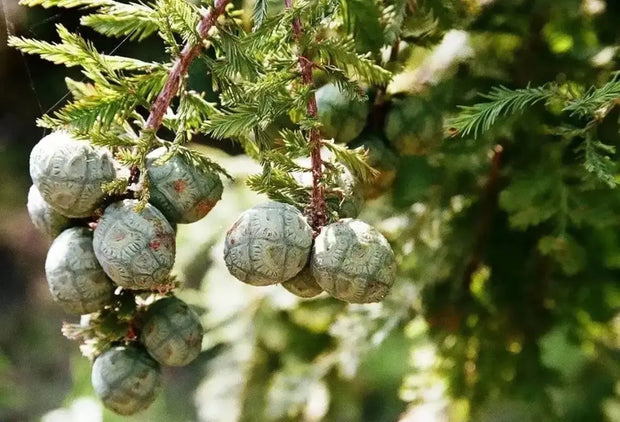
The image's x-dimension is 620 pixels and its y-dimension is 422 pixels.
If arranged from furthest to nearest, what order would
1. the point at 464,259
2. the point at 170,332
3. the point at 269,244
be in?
the point at 464,259
the point at 170,332
the point at 269,244

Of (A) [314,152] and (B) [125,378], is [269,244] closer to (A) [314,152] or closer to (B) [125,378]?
(A) [314,152]

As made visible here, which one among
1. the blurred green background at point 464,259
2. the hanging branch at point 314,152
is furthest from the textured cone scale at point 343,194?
the blurred green background at point 464,259

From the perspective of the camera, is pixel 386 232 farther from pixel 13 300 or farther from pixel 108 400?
pixel 13 300

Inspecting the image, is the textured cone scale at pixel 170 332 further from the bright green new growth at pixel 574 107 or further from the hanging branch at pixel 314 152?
the bright green new growth at pixel 574 107

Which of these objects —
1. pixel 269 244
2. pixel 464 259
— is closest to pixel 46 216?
pixel 269 244

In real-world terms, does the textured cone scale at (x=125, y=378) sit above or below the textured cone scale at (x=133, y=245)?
below

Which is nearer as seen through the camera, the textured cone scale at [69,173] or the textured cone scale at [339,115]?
the textured cone scale at [69,173]

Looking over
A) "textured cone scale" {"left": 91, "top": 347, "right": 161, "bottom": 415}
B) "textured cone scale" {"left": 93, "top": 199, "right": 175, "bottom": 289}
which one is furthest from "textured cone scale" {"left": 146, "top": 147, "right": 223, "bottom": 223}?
"textured cone scale" {"left": 91, "top": 347, "right": 161, "bottom": 415}

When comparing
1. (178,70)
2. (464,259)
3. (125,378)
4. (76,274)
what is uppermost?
(178,70)
